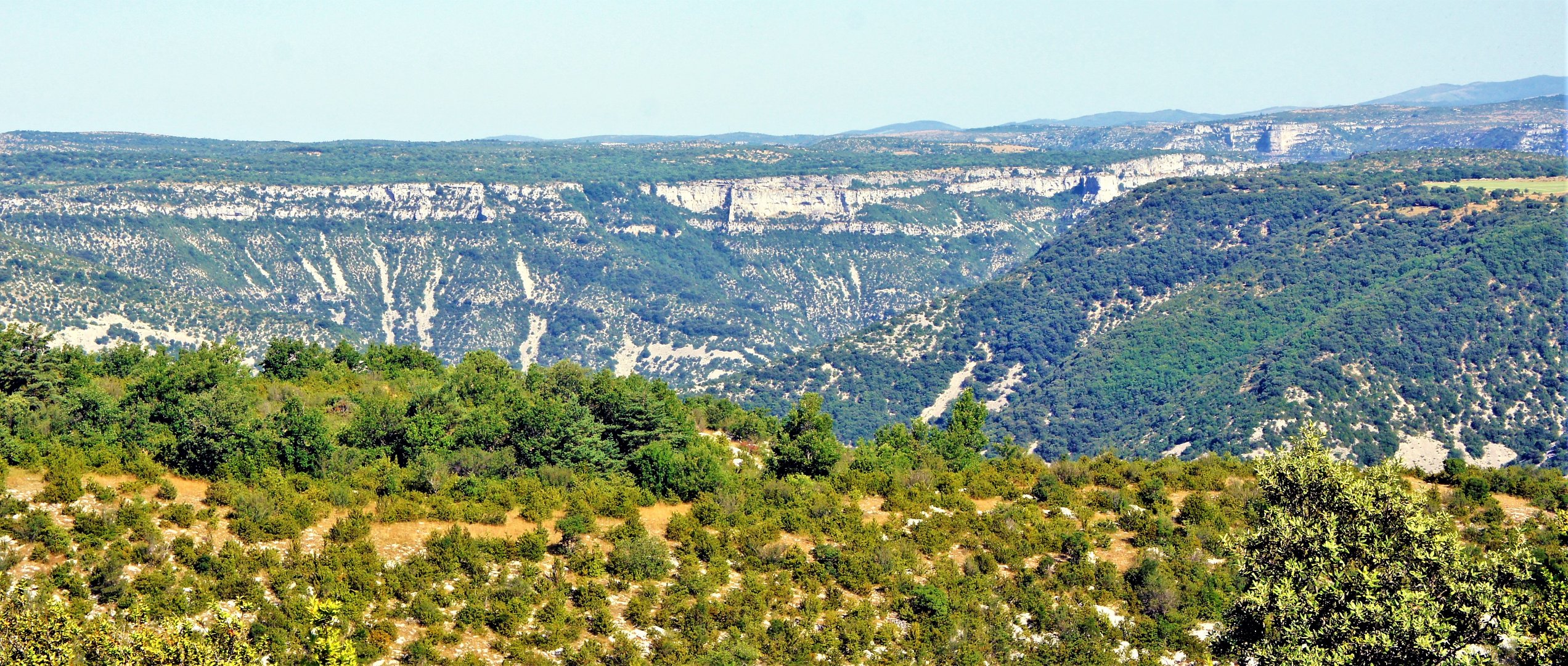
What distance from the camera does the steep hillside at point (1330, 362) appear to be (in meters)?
117

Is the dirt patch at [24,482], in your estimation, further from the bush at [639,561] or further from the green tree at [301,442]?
the bush at [639,561]

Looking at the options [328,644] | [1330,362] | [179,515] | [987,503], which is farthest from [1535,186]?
[328,644]

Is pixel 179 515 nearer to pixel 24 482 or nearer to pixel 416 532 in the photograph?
pixel 24 482

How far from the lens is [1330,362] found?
126125mm

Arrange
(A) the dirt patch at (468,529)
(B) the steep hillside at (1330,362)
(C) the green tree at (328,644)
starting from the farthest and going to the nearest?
1. (B) the steep hillside at (1330,362)
2. (A) the dirt patch at (468,529)
3. (C) the green tree at (328,644)

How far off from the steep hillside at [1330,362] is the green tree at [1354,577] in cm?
8851

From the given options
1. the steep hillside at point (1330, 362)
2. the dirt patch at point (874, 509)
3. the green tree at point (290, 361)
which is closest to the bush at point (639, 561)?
the dirt patch at point (874, 509)

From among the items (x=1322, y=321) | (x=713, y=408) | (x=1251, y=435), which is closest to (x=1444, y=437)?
(x=1251, y=435)

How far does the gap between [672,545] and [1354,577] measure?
17.7 meters

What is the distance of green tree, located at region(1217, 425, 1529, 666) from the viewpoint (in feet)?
64.5

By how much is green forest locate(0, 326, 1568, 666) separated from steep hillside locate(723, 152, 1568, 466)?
75.2 m

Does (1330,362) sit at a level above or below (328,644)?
below

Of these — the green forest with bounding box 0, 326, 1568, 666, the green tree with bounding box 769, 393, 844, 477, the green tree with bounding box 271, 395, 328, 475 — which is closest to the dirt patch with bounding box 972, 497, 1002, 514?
the green forest with bounding box 0, 326, 1568, 666

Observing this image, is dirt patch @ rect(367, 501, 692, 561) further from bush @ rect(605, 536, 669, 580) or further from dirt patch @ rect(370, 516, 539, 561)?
bush @ rect(605, 536, 669, 580)
